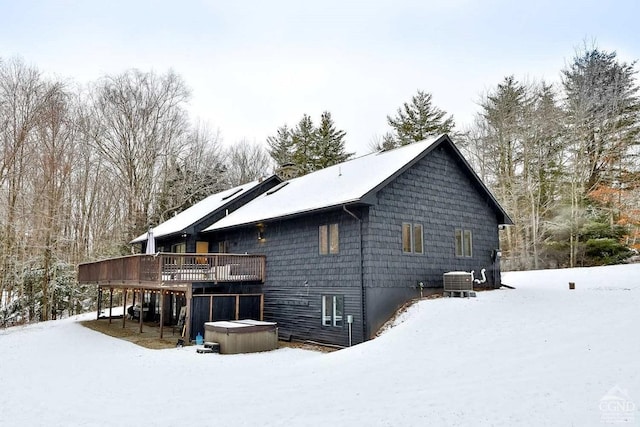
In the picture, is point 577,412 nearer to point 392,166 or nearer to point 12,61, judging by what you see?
point 392,166

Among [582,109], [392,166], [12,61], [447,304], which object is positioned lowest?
[447,304]

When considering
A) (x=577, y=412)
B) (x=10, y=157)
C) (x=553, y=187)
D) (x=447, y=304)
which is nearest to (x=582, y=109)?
(x=553, y=187)

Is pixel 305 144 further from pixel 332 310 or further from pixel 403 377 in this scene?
pixel 403 377

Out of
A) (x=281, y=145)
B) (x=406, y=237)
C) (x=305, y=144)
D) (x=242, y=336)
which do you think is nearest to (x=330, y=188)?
(x=406, y=237)

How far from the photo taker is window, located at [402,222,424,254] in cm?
1497

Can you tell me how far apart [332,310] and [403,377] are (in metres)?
6.08

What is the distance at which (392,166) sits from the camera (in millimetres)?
15469

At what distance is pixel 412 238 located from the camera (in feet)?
49.7

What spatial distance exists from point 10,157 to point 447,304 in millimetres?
21216

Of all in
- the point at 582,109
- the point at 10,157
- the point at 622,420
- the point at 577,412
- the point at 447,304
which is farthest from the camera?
the point at 582,109
